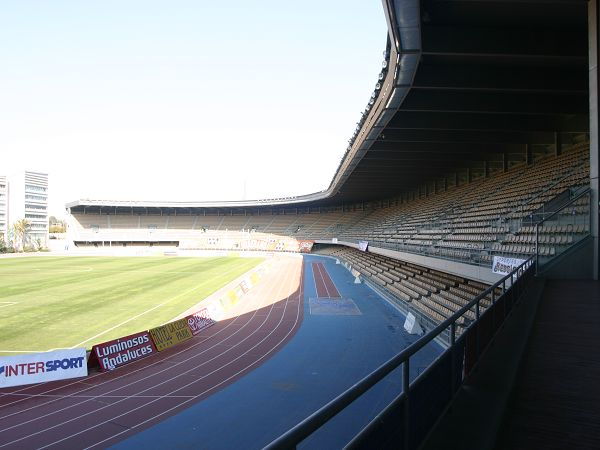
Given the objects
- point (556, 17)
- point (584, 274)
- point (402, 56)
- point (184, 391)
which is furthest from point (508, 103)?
point (184, 391)

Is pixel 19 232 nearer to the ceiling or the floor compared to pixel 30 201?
nearer to the floor

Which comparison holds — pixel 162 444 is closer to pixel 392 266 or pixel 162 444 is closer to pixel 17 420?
pixel 17 420

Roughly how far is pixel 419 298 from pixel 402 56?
36.6 feet

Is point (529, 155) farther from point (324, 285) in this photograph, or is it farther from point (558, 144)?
point (324, 285)

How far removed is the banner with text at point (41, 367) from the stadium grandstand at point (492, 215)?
1048cm

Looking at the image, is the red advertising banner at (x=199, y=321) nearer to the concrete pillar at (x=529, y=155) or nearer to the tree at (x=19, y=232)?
the concrete pillar at (x=529, y=155)

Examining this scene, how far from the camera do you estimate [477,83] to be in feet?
43.9

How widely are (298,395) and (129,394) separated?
440 centimetres

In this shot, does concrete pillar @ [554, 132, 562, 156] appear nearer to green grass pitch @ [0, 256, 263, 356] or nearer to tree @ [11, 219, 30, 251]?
green grass pitch @ [0, 256, 263, 356]

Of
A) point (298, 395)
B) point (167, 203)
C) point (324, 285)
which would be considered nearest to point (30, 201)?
point (167, 203)

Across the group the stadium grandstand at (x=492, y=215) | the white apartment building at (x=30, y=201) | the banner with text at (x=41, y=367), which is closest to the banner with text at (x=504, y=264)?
the stadium grandstand at (x=492, y=215)

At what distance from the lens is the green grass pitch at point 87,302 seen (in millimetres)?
15711

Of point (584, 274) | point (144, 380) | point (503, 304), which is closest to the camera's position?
point (503, 304)

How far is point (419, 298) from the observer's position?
61.6ft
